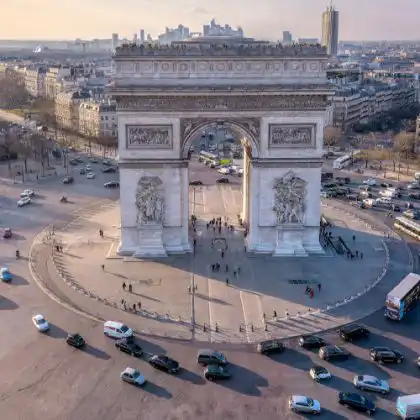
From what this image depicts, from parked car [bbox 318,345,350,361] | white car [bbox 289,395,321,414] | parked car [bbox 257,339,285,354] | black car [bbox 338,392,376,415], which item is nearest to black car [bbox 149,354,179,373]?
parked car [bbox 257,339,285,354]

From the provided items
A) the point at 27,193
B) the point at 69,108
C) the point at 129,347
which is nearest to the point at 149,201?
the point at 129,347

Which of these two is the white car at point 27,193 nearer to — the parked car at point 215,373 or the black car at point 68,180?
the black car at point 68,180

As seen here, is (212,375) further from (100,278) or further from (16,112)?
(16,112)

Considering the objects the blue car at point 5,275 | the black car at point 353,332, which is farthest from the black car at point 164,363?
the blue car at point 5,275

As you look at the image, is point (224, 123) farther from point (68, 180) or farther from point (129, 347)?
point (68, 180)

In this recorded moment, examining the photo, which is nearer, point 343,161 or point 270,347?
point 270,347

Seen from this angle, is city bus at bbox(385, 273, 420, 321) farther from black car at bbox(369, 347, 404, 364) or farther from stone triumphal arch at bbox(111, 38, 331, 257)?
stone triumphal arch at bbox(111, 38, 331, 257)

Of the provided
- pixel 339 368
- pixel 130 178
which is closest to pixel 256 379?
pixel 339 368

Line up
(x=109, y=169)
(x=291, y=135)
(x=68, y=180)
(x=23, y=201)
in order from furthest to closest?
1. (x=109, y=169)
2. (x=68, y=180)
3. (x=23, y=201)
4. (x=291, y=135)
